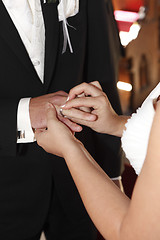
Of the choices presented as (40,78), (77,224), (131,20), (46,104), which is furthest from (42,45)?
(131,20)

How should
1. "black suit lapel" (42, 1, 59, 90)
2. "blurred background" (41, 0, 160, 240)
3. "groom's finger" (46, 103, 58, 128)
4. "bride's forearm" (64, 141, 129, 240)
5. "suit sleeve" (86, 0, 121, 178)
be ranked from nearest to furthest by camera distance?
"bride's forearm" (64, 141, 129, 240) → "groom's finger" (46, 103, 58, 128) → "black suit lapel" (42, 1, 59, 90) → "suit sleeve" (86, 0, 121, 178) → "blurred background" (41, 0, 160, 240)

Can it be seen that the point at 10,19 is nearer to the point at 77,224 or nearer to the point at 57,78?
the point at 57,78

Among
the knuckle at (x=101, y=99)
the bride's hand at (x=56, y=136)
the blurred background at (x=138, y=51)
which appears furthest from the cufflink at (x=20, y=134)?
the blurred background at (x=138, y=51)

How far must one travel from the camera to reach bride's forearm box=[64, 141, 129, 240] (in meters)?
0.82

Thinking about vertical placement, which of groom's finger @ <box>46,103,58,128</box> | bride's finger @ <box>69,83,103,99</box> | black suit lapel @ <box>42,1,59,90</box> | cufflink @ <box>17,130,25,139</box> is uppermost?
black suit lapel @ <box>42,1,59,90</box>

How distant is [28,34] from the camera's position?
126cm

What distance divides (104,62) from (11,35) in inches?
20.1

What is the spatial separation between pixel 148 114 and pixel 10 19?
0.58 metres

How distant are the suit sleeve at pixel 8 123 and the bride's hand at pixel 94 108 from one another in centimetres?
20

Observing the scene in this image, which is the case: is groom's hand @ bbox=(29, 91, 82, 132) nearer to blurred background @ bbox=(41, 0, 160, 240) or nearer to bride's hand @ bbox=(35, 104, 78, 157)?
bride's hand @ bbox=(35, 104, 78, 157)

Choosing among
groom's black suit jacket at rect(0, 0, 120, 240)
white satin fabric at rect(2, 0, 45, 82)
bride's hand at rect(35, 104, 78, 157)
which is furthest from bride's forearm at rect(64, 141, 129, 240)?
white satin fabric at rect(2, 0, 45, 82)

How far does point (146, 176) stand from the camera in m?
0.74

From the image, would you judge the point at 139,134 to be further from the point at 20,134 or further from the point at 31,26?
the point at 31,26

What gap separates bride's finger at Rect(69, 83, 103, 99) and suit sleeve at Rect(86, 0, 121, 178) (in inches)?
13.9
